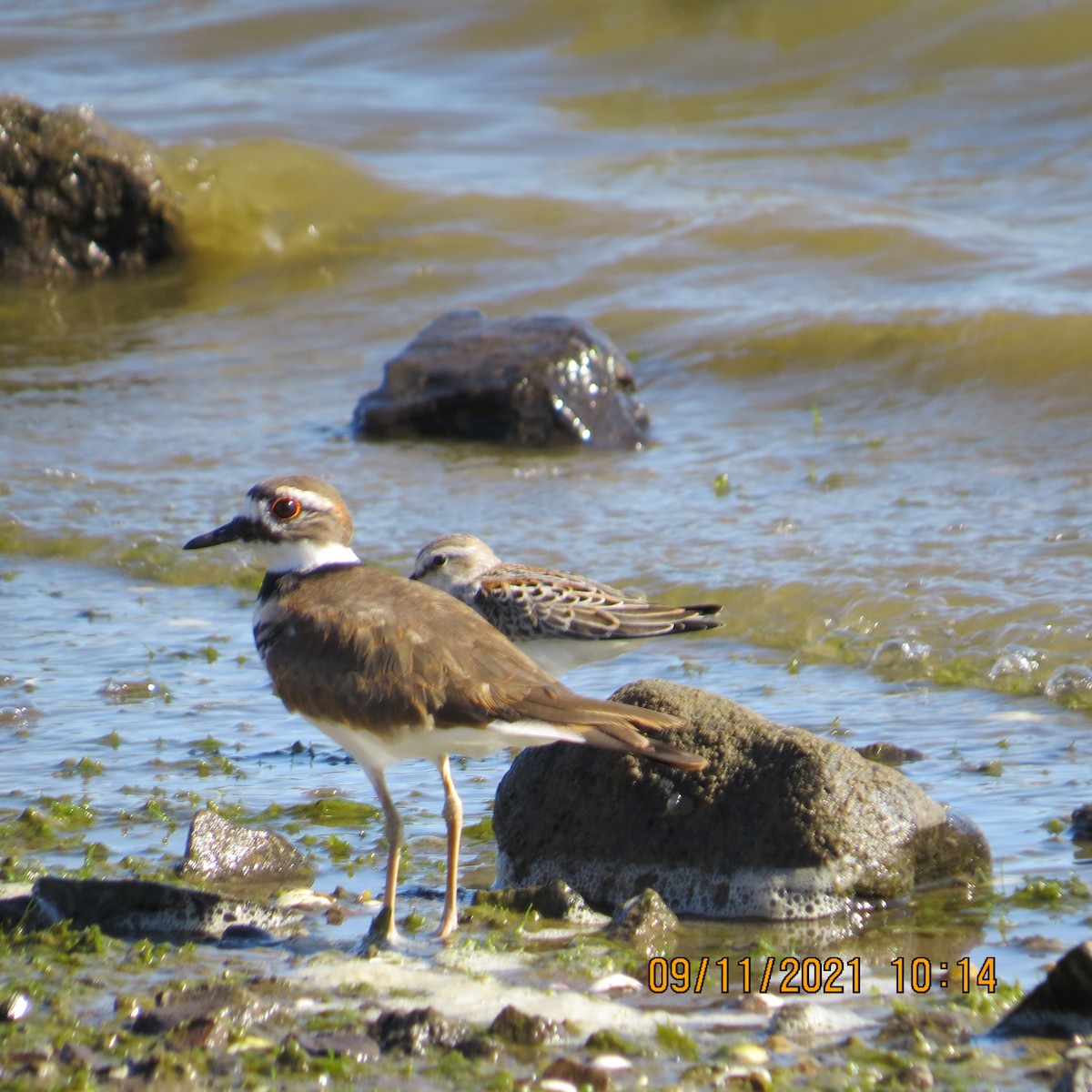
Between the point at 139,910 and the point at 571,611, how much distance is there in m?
2.65

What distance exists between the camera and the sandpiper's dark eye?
520 cm

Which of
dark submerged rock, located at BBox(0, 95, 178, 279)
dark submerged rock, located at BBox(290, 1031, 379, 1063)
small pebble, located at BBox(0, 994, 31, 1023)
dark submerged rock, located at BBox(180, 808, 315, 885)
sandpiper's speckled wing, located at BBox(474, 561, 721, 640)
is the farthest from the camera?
dark submerged rock, located at BBox(0, 95, 178, 279)

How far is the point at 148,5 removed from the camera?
25.0m

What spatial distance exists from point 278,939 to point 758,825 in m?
1.40

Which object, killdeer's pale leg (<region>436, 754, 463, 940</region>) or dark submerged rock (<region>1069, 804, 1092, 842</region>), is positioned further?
dark submerged rock (<region>1069, 804, 1092, 842</region>)

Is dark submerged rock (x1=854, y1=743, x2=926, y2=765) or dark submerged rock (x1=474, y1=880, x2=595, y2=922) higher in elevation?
dark submerged rock (x1=474, y1=880, x2=595, y2=922)

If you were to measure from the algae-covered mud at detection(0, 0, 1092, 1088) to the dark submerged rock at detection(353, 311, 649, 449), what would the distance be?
242 millimetres

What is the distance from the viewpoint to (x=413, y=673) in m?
4.62

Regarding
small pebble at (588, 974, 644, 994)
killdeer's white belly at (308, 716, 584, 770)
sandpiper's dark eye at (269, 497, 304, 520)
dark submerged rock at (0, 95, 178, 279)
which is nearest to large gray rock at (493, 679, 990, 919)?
killdeer's white belly at (308, 716, 584, 770)

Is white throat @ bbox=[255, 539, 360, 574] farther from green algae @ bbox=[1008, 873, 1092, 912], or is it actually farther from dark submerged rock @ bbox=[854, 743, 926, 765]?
green algae @ bbox=[1008, 873, 1092, 912]

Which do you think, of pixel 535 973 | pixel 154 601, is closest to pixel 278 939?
pixel 535 973

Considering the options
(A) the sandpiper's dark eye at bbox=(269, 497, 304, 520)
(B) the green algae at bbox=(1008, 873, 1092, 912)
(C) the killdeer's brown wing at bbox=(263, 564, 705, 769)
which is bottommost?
(B) the green algae at bbox=(1008, 873, 1092, 912)

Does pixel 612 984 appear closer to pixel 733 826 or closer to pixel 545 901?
pixel 545 901

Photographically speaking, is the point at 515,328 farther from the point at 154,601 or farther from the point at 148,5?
the point at 148,5
